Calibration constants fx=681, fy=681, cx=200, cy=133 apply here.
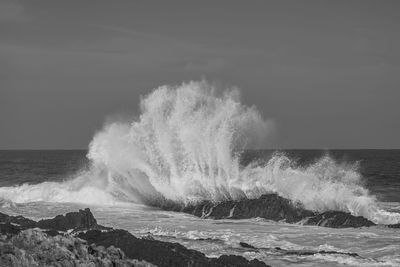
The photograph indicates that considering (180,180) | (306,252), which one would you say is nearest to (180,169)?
(180,180)

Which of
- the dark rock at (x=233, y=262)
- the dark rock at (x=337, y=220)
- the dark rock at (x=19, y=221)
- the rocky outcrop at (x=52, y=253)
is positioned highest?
the dark rock at (x=337, y=220)

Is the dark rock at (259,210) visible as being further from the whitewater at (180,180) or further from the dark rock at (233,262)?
the dark rock at (233,262)

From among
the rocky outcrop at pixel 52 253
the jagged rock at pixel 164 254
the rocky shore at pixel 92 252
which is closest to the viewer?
the rocky outcrop at pixel 52 253

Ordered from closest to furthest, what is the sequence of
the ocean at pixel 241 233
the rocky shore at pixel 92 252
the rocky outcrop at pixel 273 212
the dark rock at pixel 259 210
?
the rocky shore at pixel 92 252 → the ocean at pixel 241 233 → the rocky outcrop at pixel 273 212 → the dark rock at pixel 259 210

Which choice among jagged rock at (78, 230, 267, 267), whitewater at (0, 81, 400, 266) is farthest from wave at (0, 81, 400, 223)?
jagged rock at (78, 230, 267, 267)

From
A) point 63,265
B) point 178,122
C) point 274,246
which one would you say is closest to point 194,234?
point 274,246

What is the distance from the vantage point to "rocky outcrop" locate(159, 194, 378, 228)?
3178 cm

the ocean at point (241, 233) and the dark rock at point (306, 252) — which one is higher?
the ocean at point (241, 233)

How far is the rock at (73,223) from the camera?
27750mm

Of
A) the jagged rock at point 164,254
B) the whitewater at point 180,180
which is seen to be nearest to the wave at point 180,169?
the whitewater at point 180,180

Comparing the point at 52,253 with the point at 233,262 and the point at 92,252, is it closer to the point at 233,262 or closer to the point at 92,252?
the point at 92,252

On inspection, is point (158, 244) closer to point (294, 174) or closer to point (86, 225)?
point (86, 225)

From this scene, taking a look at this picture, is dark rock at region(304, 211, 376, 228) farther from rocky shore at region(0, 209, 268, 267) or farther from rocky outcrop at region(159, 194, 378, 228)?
rocky shore at region(0, 209, 268, 267)

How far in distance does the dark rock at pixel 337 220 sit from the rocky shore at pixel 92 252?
11.4 metres
